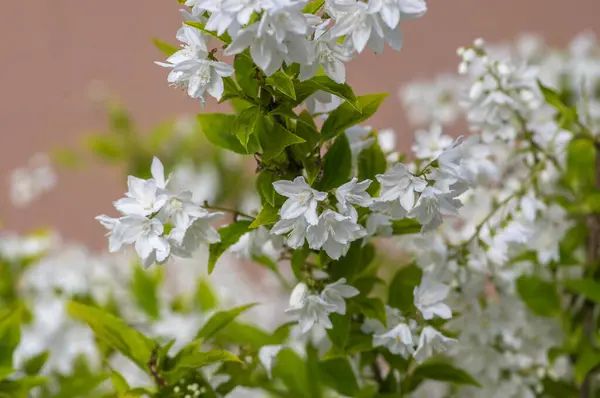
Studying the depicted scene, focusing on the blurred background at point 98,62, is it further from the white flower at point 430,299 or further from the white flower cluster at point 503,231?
the white flower at point 430,299

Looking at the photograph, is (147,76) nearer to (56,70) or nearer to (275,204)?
(56,70)

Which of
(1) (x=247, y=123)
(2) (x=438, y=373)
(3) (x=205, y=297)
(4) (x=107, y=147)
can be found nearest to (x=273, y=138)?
(1) (x=247, y=123)

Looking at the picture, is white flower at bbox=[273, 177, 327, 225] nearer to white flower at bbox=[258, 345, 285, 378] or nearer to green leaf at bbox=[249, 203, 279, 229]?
green leaf at bbox=[249, 203, 279, 229]

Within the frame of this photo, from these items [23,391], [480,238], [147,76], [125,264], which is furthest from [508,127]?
[147,76]

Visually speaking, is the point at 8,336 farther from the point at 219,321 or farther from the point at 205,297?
the point at 205,297

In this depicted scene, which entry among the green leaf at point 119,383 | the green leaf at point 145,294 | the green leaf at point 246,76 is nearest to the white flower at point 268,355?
the green leaf at point 119,383
